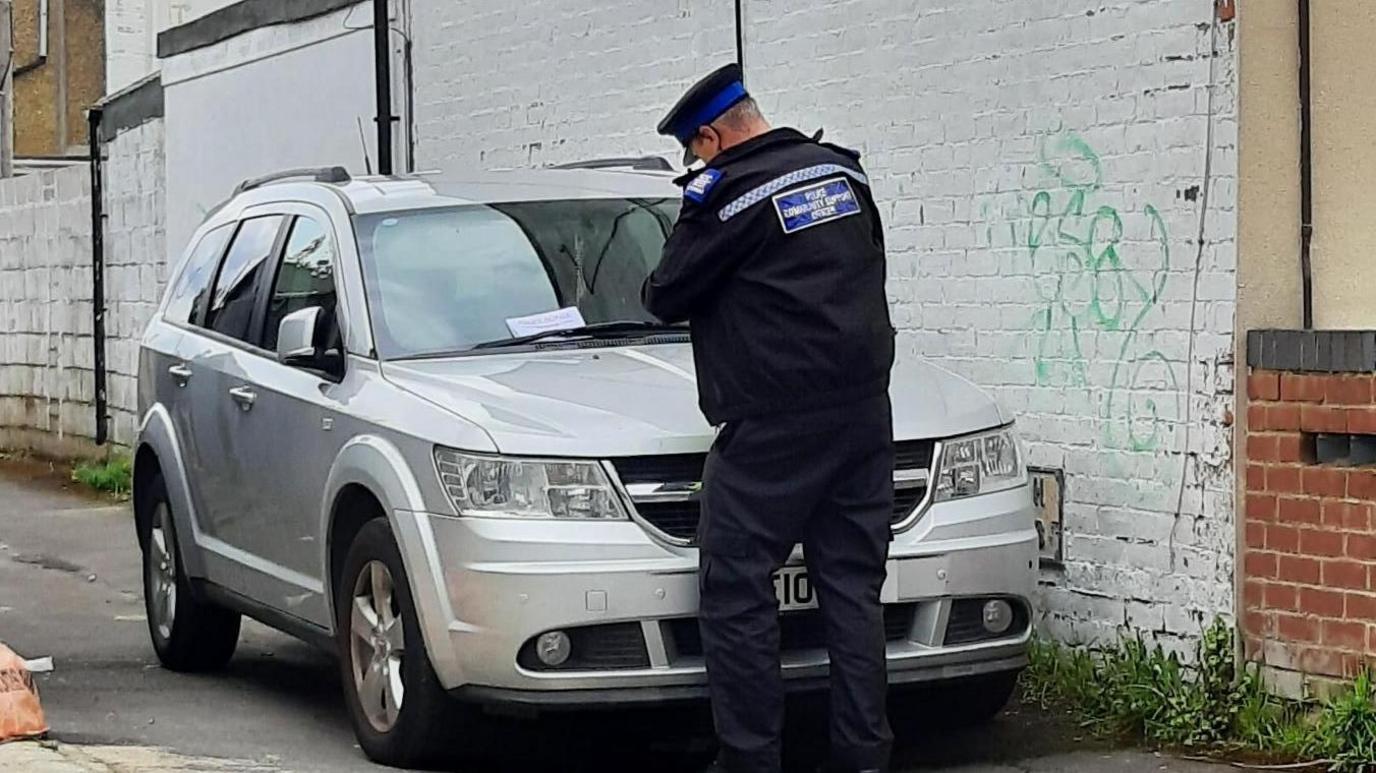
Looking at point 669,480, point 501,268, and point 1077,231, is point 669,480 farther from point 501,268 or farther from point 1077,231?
point 1077,231

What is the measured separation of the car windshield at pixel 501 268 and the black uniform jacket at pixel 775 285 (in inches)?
48.9

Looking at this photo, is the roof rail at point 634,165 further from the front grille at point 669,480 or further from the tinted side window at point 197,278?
the front grille at point 669,480

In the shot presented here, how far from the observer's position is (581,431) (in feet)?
20.9

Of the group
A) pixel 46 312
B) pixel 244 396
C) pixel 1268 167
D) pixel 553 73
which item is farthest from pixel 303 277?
pixel 46 312

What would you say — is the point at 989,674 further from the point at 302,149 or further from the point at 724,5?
the point at 302,149

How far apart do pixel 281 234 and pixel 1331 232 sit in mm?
3532

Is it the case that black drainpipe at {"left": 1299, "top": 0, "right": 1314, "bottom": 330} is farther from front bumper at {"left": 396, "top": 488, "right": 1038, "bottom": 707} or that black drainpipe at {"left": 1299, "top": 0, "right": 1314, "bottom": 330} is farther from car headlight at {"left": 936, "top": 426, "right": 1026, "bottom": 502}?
front bumper at {"left": 396, "top": 488, "right": 1038, "bottom": 707}

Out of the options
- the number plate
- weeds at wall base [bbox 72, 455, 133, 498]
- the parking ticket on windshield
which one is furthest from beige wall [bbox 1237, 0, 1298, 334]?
weeds at wall base [bbox 72, 455, 133, 498]

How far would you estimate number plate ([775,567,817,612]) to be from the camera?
6332 millimetres

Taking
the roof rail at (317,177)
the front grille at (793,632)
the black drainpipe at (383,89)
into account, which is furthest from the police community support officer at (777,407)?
the black drainpipe at (383,89)

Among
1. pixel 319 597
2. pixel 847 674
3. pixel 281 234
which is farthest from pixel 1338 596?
pixel 281 234

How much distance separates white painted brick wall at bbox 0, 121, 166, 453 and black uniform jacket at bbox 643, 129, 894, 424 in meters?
10.8

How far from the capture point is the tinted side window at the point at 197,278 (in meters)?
8.82

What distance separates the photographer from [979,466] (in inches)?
263
